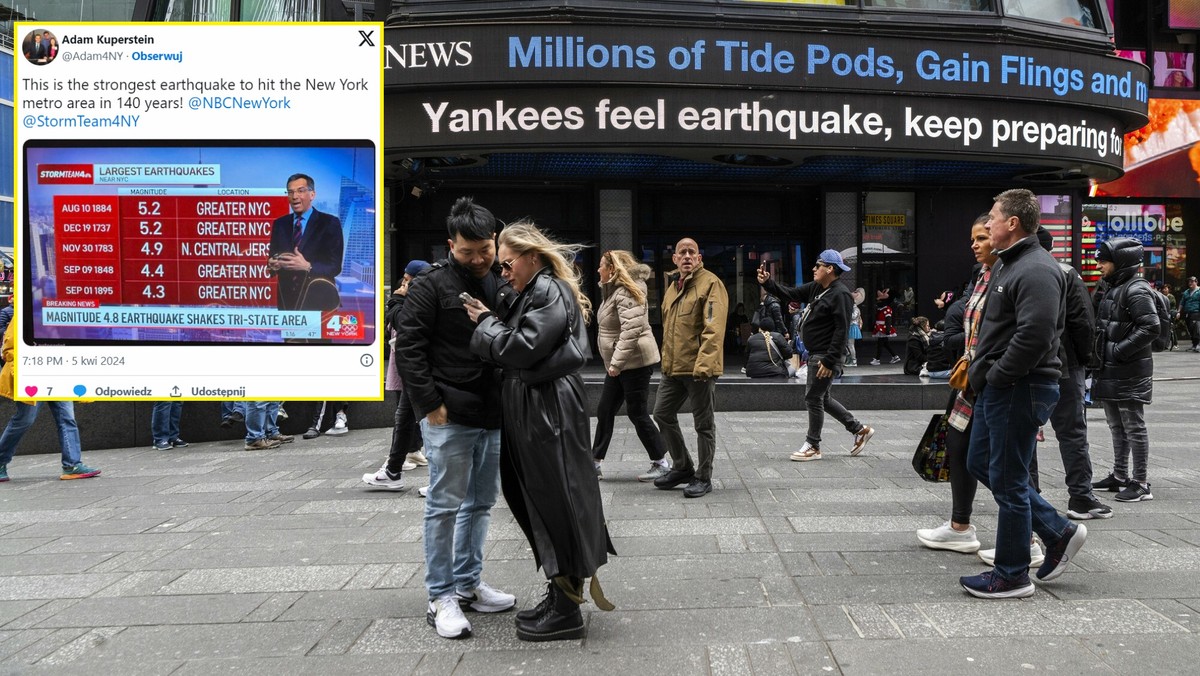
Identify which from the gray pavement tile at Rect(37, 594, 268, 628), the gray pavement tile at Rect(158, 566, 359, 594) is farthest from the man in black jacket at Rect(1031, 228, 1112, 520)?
the gray pavement tile at Rect(37, 594, 268, 628)

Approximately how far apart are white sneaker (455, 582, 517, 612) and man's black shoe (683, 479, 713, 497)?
102 inches

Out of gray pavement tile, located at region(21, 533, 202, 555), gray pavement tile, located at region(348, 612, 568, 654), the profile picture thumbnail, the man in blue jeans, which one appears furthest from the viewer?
gray pavement tile, located at region(21, 533, 202, 555)

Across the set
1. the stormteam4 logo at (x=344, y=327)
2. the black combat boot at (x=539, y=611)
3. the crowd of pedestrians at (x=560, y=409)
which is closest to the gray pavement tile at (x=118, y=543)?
the crowd of pedestrians at (x=560, y=409)

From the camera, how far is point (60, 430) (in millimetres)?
7582

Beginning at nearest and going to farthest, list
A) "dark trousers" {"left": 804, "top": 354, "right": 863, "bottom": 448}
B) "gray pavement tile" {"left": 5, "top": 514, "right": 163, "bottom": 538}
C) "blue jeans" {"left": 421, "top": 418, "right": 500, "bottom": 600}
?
"blue jeans" {"left": 421, "top": 418, "right": 500, "bottom": 600}, "gray pavement tile" {"left": 5, "top": 514, "right": 163, "bottom": 538}, "dark trousers" {"left": 804, "top": 354, "right": 863, "bottom": 448}

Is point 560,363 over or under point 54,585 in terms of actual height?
over

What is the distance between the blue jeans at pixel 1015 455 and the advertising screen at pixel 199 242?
3.04 metres

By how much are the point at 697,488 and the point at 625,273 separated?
1729 mm

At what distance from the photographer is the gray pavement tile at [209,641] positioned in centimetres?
352

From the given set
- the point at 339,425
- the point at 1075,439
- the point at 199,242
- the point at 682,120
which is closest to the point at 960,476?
the point at 1075,439

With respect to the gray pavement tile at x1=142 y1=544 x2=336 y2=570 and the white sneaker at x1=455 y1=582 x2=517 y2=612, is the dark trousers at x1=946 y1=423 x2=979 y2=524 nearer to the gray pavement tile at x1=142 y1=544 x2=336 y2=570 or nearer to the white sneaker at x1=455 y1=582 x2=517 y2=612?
the white sneaker at x1=455 y1=582 x2=517 y2=612

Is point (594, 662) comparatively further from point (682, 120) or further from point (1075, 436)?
point (682, 120)

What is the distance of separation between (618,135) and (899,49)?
4.82 meters

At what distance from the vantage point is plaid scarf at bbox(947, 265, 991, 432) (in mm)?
4492
